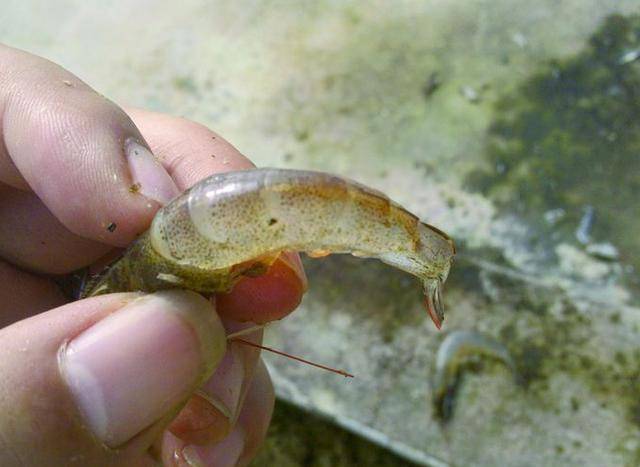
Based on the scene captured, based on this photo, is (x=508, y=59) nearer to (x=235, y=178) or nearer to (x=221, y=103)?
(x=221, y=103)

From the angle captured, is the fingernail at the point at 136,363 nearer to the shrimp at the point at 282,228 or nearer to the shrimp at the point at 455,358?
the shrimp at the point at 282,228

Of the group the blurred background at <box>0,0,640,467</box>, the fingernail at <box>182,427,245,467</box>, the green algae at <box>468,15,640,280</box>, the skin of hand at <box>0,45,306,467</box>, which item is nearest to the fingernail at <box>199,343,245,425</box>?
the skin of hand at <box>0,45,306,467</box>

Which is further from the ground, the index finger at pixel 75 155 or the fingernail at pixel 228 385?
the index finger at pixel 75 155

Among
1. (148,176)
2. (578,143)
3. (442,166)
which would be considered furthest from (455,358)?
(148,176)

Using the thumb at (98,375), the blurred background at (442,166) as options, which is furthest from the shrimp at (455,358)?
the thumb at (98,375)

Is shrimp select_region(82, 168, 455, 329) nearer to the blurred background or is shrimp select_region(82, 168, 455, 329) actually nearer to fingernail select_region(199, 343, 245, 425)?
fingernail select_region(199, 343, 245, 425)

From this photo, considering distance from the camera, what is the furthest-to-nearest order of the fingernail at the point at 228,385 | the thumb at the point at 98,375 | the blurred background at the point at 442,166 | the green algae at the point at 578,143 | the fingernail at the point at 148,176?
the green algae at the point at 578,143 → the blurred background at the point at 442,166 → the fingernail at the point at 228,385 → the fingernail at the point at 148,176 → the thumb at the point at 98,375

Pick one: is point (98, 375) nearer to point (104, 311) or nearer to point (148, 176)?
point (104, 311)
